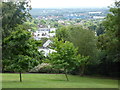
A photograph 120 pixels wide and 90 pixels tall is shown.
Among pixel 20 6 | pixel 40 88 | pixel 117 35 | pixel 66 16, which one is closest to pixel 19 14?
pixel 20 6

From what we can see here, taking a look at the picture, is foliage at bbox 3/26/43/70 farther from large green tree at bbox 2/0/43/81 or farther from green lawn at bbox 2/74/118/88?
green lawn at bbox 2/74/118/88

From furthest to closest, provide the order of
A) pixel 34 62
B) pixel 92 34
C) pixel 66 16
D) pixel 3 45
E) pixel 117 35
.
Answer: pixel 66 16
pixel 92 34
pixel 117 35
pixel 34 62
pixel 3 45

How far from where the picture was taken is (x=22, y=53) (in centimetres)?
941

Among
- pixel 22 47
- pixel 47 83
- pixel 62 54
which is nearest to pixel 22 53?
pixel 22 47

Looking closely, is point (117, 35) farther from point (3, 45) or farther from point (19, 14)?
point (3, 45)

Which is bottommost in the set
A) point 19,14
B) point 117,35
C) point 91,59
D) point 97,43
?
point 91,59

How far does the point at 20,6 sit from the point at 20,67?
8.24ft

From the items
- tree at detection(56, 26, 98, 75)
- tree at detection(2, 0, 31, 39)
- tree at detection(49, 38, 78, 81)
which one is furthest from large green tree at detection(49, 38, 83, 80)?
tree at detection(56, 26, 98, 75)

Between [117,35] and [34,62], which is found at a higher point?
[117,35]

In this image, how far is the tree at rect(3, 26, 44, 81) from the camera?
8656mm

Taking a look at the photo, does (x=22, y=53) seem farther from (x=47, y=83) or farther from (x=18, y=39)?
(x=47, y=83)

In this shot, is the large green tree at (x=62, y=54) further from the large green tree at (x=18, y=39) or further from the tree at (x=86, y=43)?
the tree at (x=86, y=43)

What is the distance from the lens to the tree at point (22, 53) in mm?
8656

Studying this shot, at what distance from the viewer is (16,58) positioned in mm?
9258
